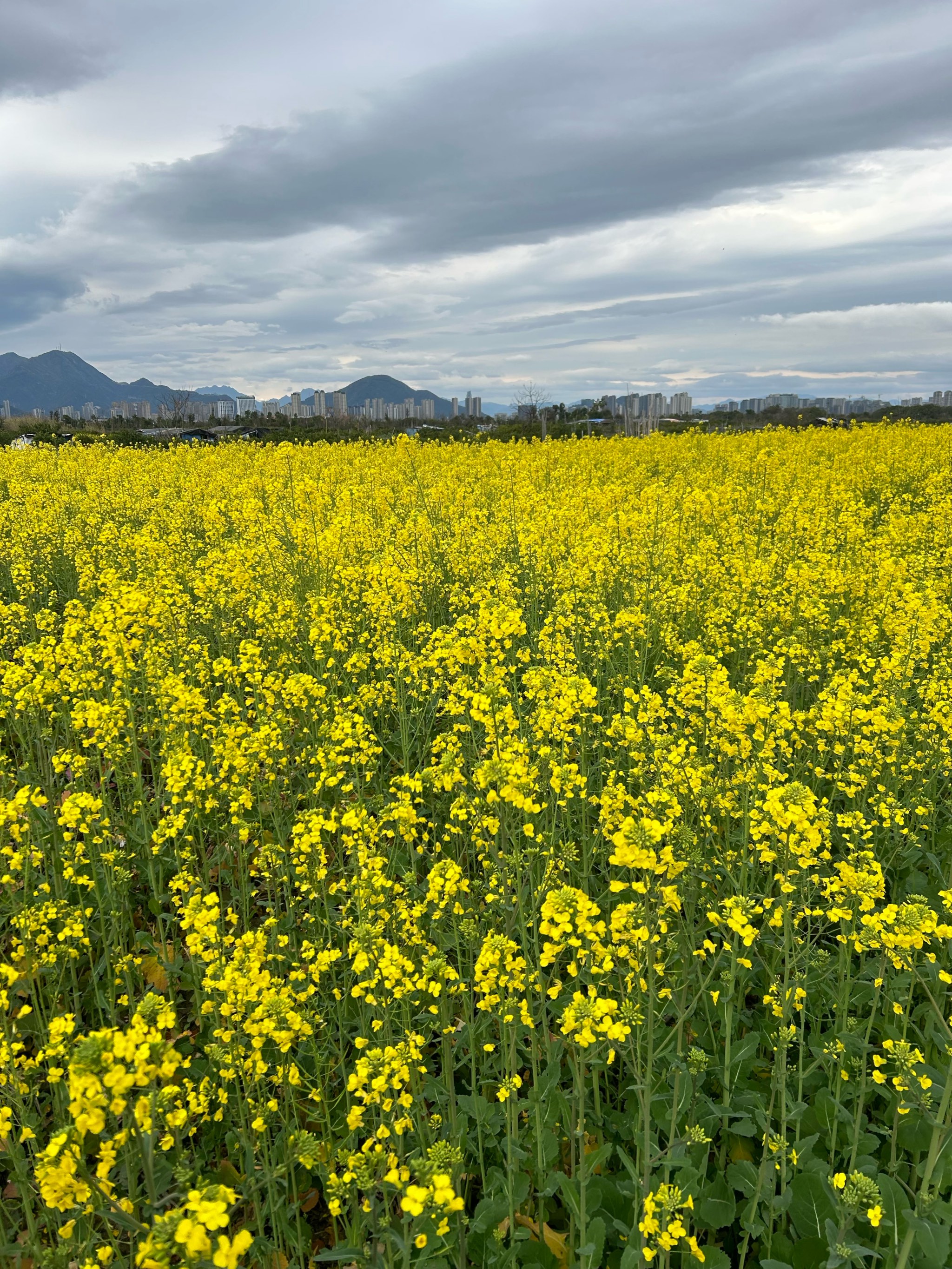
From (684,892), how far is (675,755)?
59cm

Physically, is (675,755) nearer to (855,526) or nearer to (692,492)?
(855,526)

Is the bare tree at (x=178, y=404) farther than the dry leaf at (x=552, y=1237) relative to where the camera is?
Yes

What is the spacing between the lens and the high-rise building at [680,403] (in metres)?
50.5

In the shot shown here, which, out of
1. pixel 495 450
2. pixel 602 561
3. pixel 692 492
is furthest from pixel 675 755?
pixel 495 450

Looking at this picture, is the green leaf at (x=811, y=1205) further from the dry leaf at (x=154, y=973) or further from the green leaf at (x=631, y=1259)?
the dry leaf at (x=154, y=973)

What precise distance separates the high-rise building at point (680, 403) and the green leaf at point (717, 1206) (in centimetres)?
5142

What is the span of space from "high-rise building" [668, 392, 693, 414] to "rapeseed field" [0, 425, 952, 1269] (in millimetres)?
47808

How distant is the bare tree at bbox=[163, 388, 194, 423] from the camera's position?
45375mm

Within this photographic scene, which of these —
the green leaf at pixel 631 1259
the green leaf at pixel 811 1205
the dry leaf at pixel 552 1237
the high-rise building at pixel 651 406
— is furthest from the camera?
the high-rise building at pixel 651 406

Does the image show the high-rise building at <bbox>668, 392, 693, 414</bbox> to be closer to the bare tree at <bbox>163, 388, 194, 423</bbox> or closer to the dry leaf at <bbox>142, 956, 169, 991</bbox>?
the bare tree at <bbox>163, 388, 194, 423</bbox>

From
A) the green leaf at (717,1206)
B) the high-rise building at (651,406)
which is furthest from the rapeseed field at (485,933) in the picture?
the high-rise building at (651,406)

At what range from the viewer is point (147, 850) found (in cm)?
392

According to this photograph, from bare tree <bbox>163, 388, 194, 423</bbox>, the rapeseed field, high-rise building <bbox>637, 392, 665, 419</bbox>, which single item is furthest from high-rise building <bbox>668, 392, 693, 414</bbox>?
the rapeseed field

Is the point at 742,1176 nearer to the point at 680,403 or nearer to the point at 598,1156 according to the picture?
the point at 598,1156
